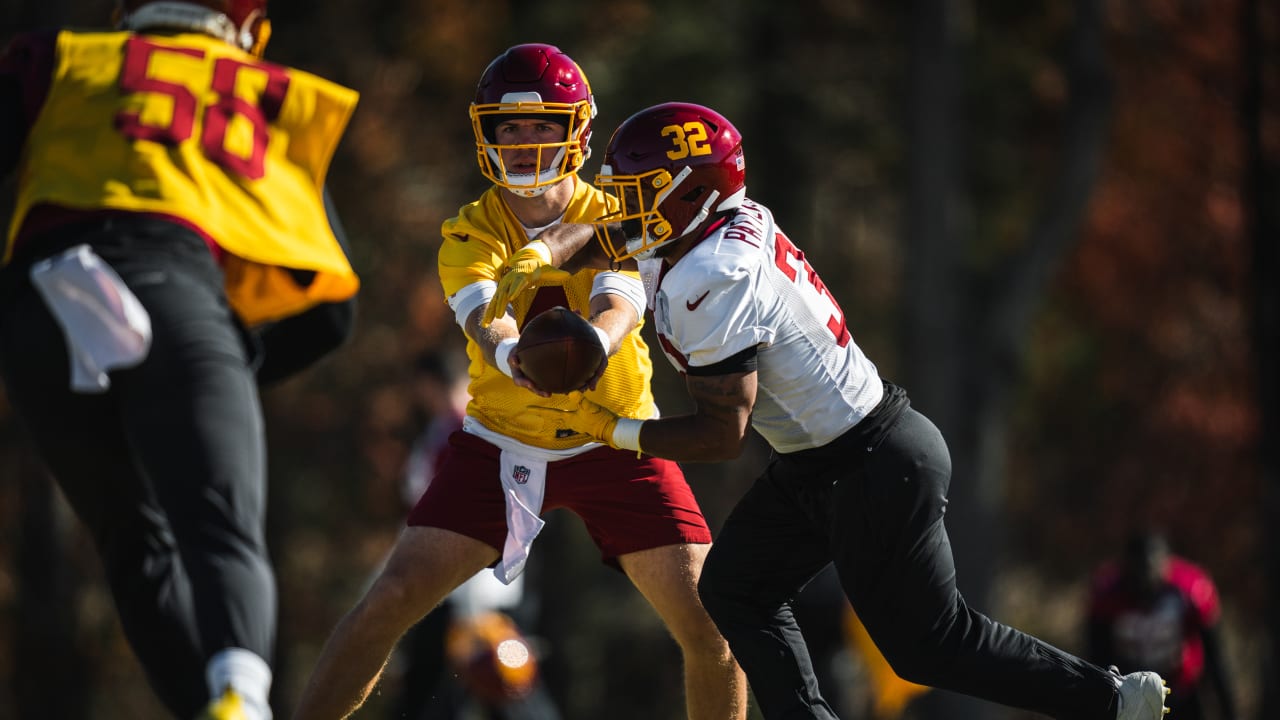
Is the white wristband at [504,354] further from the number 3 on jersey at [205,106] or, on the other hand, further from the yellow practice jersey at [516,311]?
the number 3 on jersey at [205,106]

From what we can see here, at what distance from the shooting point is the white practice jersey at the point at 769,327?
429cm

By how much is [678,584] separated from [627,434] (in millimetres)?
570

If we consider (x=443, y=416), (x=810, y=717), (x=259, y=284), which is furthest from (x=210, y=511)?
(x=443, y=416)

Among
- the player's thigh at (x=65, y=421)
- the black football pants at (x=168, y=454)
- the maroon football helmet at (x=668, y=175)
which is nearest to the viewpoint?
the black football pants at (x=168, y=454)

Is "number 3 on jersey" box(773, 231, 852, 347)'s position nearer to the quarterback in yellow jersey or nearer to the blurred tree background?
the quarterback in yellow jersey

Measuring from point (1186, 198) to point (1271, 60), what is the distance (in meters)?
1.69

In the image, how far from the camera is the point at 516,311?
16.4 feet

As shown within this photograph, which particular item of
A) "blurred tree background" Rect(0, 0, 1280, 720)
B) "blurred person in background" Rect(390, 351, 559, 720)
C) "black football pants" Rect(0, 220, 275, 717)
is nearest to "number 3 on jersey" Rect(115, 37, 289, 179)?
"black football pants" Rect(0, 220, 275, 717)

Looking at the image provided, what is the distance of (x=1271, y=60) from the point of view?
17.6 m

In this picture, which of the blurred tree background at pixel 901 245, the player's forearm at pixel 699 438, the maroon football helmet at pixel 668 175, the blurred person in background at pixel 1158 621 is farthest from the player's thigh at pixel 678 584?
the blurred tree background at pixel 901 245

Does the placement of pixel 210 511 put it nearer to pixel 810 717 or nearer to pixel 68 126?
pixel 68 126

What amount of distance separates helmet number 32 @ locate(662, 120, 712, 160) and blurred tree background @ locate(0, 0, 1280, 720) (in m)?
11.2

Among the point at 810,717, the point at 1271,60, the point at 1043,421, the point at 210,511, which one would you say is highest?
the point at 210,511

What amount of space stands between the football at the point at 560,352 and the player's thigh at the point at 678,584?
68cm
